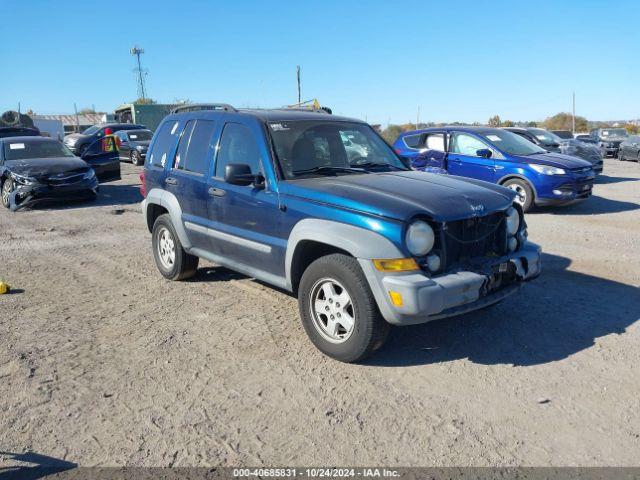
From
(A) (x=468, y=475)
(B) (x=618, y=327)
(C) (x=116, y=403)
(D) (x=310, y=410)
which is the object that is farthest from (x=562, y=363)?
(C) (x=116, y=403)

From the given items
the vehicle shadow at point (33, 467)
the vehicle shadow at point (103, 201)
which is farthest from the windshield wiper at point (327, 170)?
the vehicle shadow at point (103, 201)

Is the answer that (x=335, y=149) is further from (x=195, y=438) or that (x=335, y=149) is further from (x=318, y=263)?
(x=195, y=438)

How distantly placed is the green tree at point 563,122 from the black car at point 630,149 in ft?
121

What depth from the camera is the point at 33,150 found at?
490 inches

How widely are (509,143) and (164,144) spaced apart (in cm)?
748

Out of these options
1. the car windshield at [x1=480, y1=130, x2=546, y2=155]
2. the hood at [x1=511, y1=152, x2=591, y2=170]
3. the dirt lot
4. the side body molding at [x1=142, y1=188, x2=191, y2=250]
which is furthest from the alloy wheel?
the car windshield at [x1=480, y1=130, x2=546, y2=155]

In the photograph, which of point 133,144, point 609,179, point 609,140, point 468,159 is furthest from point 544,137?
point 133,144

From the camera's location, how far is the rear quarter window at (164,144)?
595cm

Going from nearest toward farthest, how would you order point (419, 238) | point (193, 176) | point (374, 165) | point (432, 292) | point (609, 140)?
1. point (432, 292)
2. point (419, 238)
3. point (374, 165)
4. point (193, 176)
5. point (609, 140)

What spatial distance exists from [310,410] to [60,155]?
11.5m

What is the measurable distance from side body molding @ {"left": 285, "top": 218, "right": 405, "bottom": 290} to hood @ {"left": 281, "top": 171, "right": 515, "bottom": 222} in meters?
0.16

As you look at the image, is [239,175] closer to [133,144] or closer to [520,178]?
[520,178]

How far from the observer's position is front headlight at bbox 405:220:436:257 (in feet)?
11.9

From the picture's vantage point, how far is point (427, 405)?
11.1ft
